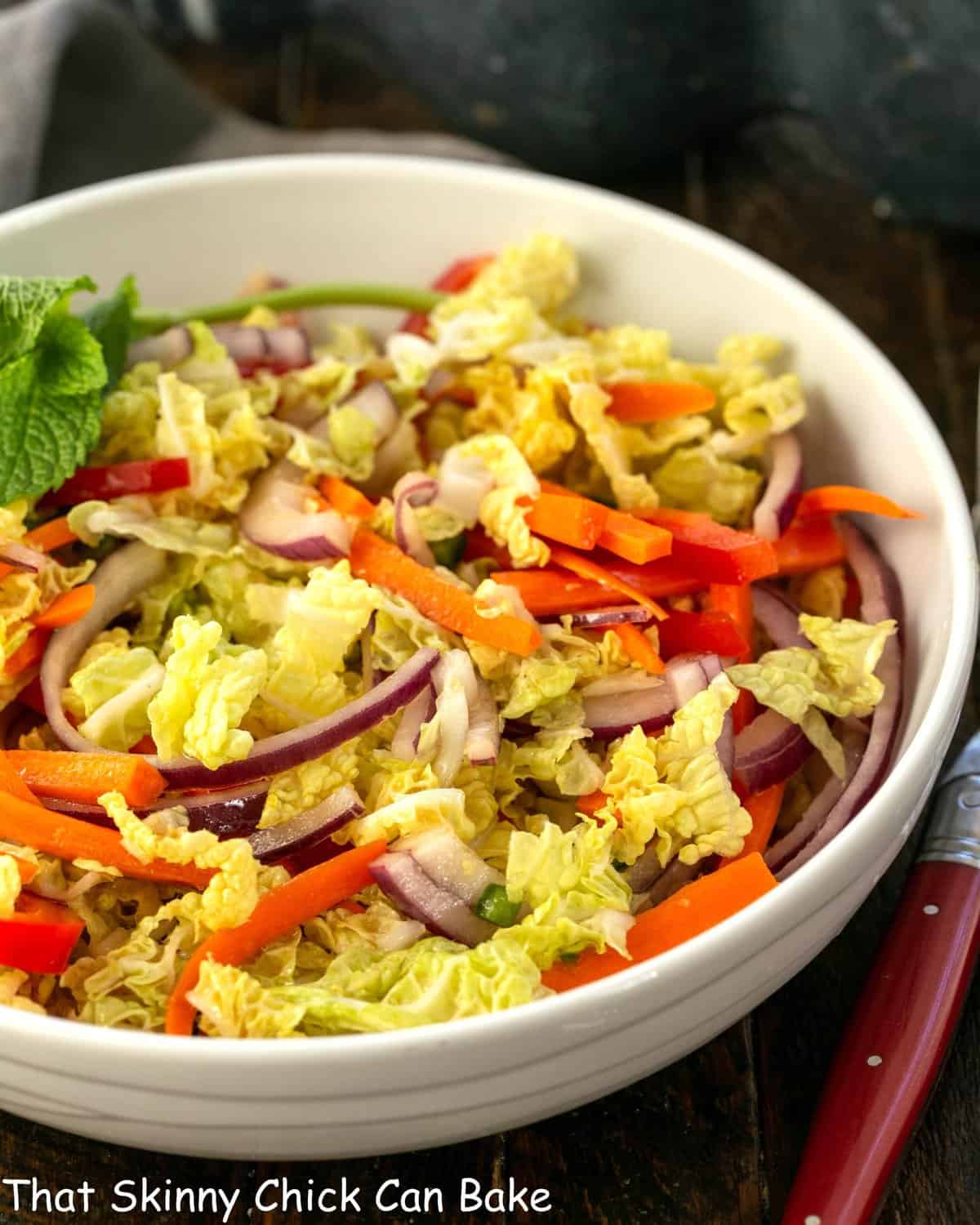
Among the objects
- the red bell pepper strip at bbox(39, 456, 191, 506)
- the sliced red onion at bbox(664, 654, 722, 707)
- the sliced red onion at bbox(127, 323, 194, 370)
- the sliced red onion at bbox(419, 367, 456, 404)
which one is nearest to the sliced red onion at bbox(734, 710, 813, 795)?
the sliced red onion at bbox(664, 654, 722, 707)

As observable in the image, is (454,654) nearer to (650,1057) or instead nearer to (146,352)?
(650,1057)

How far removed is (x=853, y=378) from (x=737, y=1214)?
1.52 m

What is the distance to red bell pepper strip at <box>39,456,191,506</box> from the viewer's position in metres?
2.44

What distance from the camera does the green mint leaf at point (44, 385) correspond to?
2.37 metres

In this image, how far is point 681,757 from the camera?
2100 millimetres

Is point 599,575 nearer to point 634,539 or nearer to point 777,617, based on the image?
point 634,539

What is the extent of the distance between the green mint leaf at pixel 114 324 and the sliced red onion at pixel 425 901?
46.0 inches

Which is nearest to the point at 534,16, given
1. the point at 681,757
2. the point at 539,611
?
the point at 539,611

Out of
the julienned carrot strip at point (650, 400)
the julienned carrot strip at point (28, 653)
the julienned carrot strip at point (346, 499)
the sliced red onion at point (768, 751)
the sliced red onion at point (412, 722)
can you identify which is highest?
the julienned carrot strip at point (650, 400)

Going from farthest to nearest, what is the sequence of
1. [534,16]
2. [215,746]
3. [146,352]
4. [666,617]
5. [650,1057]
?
1. [534,16]
2. [146,352]
3. [666,617]
4. [215,746]
5. [650,1057]

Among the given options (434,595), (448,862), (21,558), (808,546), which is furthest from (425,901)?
(808,546)

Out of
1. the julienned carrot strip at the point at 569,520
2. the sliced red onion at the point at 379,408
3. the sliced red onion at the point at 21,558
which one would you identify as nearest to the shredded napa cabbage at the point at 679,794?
the julienned carrot strip at the point at 569,520

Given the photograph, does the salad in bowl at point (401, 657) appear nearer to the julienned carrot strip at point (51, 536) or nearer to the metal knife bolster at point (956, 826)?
the julienned carrot strip at point (51, 536)

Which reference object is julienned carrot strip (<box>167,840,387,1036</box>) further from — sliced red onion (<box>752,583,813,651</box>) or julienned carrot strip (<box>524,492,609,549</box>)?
sliced red onion (<box>752,583,813,651</box>)
